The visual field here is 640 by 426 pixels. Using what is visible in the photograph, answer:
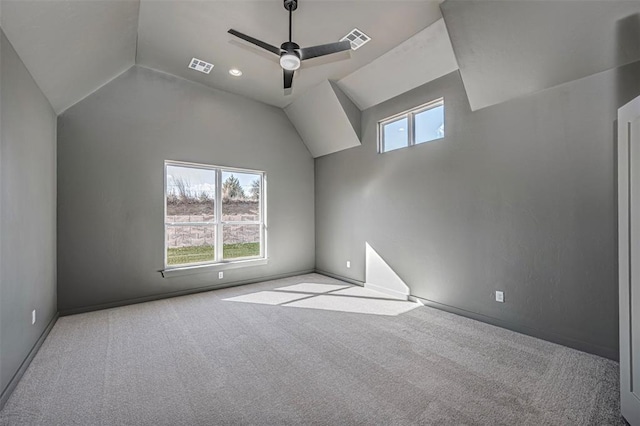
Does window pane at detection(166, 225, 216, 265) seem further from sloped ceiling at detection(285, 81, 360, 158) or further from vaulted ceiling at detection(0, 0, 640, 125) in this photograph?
sloped ceiling at detection(285, 81, 360, 158)

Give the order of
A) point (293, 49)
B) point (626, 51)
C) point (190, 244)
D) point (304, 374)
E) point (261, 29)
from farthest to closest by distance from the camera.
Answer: point (190, 244) < point (261, 29) < point (293, 49) < point (626, 51) < point (304, 374)

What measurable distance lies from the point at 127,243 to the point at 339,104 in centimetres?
Answer: 406

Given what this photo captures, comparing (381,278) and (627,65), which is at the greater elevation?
(627,65)

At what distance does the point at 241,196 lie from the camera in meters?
5.32

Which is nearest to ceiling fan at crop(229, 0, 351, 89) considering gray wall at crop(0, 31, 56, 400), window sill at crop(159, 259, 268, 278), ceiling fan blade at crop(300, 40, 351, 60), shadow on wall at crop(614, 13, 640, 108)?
ceiling fan blade at crop(300, 40, 351, 60)

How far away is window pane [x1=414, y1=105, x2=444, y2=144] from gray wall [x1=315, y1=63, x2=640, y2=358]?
138 millimetres

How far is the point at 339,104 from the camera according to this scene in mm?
4824

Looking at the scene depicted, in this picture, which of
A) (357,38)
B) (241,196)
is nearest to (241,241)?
(241,196)

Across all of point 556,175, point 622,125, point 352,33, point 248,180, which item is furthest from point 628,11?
point 248,180

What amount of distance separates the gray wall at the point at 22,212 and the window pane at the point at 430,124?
444cm

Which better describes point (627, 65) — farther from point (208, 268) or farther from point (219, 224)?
point (208, 268)

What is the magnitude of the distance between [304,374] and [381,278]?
273 centimetres

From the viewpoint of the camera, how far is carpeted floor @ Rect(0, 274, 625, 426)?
5.91 feet

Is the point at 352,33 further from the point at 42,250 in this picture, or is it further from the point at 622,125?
the point at 42,250
